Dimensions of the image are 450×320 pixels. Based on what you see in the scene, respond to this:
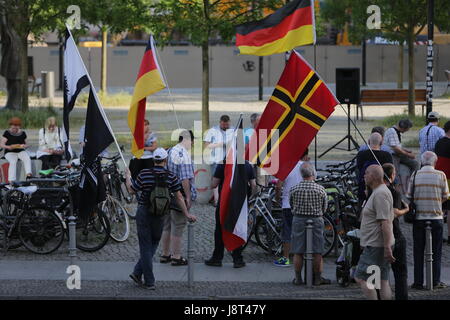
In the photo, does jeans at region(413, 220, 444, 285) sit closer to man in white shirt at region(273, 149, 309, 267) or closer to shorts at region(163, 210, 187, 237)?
man in white shirt at region(273, 149, 309, 267)

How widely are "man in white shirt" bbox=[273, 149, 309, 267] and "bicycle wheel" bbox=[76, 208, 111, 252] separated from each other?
8.05ft

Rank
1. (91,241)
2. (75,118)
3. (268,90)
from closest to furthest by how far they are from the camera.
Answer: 1. (91,241)
2. (75,118)
3. (268,90)

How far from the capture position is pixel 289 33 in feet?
41.0

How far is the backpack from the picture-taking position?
10.8m

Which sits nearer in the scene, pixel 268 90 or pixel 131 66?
pixel 268 90

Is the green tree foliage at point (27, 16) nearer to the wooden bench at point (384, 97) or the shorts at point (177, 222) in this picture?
the wooden bench at point (384, 97)

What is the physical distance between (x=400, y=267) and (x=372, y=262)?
0.54 metres

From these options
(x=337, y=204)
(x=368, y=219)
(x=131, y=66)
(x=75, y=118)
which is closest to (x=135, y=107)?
(x=337, y=204)

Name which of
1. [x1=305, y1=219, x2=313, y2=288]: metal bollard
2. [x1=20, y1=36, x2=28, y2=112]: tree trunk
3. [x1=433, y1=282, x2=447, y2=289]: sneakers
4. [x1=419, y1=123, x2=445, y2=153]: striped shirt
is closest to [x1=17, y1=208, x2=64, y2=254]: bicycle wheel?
[x1=305, y1=219, x2=313, y2=288]: metal bollard

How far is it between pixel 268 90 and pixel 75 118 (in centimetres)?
1635

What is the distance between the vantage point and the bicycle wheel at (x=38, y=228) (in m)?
12.9

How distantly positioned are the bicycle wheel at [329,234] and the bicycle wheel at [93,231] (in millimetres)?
2990

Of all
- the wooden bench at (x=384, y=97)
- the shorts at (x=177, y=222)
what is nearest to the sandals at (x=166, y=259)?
the shorts at (x=177, y=222)
